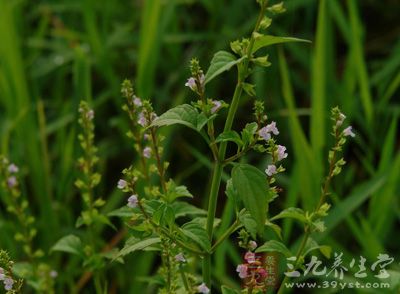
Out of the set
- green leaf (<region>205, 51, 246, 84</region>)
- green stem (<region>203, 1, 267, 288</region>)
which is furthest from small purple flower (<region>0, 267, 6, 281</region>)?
green leaf (<region>205, 51, 246, 84</region>)

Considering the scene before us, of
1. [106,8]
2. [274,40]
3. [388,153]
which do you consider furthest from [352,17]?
[274,40]

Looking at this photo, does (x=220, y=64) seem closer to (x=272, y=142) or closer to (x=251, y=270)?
(x=272, y=142)

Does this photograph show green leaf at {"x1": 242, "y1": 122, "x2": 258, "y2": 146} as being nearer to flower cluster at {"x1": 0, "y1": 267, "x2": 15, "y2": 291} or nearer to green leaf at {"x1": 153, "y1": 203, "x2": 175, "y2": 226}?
green leaf at {"x1": 153, "y1": 203, "x2": 175, "y2": 226}

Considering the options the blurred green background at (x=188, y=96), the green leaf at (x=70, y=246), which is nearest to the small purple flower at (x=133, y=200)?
the green leaf at (x=70, y=246)

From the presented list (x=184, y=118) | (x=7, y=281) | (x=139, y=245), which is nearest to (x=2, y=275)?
(x=7, y=281)

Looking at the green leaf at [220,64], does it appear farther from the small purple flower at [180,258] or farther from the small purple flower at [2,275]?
the small purple flower at [2,275]

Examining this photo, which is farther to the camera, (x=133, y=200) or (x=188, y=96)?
(x=188, y=96)
